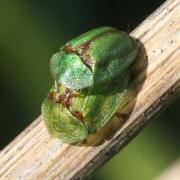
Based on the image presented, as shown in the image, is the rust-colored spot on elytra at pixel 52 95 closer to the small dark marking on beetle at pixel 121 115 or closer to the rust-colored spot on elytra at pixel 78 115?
the rust-colored spot on elytra at pixel 78 115

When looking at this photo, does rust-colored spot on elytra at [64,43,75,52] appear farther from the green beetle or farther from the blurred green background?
the blurred green background

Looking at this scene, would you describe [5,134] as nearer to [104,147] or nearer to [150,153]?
[150,153]

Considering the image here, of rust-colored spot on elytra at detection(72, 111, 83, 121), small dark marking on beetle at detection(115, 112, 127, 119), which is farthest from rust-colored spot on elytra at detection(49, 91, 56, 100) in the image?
small dark marking on beetle at detection(115, 112, 127, 119)

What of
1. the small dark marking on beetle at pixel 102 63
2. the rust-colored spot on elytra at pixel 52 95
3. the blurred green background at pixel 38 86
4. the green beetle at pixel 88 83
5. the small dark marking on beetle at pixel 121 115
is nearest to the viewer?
the small dark marking on beetle at pixel 121 115

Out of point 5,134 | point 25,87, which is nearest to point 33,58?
point 25,87

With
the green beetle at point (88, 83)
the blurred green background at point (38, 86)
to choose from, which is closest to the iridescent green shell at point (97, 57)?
the green beetle at point (88, 83)

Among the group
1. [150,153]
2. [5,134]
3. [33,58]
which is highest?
[33,58]
